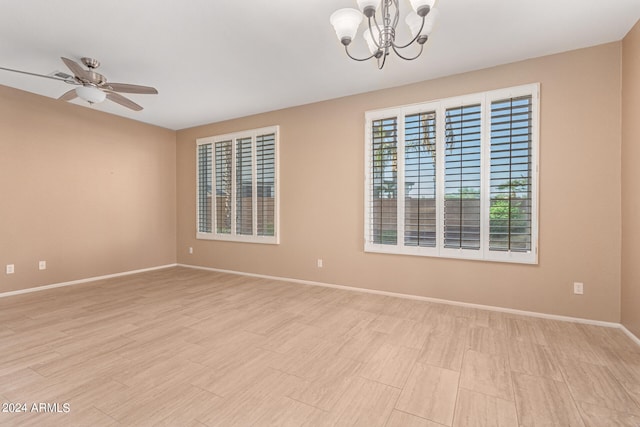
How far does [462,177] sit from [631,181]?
139 cm

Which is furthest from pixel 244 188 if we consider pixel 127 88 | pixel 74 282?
pixel 74 282

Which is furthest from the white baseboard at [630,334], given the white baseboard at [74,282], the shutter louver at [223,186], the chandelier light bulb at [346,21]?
the white baseboard at [74,282]

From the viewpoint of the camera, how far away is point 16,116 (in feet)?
12.7

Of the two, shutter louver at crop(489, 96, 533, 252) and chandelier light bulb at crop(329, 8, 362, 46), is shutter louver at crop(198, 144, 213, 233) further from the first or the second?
shutter louver at crop(489, 96, 533, 252)

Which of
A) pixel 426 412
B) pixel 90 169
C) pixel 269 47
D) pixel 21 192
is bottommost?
pixel 426 412

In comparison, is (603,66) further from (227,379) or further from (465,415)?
(227,379)

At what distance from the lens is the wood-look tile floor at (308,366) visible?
1666 mm

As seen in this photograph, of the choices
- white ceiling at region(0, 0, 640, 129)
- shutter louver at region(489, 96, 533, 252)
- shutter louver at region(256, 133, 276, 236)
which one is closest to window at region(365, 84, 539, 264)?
shutter louver at region(489, 96, 533, 252)

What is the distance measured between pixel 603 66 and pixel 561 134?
710 mm

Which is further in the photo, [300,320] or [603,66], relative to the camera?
[300,320]

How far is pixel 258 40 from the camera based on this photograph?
2.77 meters

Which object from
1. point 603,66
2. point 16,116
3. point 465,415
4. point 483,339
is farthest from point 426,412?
point 16,116

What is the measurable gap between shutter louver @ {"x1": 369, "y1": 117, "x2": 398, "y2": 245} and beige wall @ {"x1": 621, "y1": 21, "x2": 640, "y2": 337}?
218 centimetres

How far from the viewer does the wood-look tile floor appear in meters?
1.67
